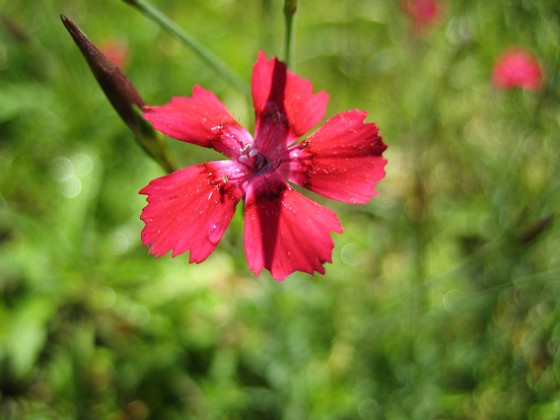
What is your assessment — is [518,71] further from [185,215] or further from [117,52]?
[185,215]

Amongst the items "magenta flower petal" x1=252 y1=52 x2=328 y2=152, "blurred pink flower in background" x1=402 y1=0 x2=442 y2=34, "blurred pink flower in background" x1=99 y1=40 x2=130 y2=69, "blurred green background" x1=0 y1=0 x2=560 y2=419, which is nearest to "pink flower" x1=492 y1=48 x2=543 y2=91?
"blurred green background" x1=0 y1=0 x2=560 y2=419

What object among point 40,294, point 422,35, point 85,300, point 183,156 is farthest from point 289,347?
point 422,35

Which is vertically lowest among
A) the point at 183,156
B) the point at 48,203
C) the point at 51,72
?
the point at 48,203

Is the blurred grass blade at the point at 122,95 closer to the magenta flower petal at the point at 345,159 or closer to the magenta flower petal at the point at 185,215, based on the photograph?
the magenta flower petal at the point at 185,215

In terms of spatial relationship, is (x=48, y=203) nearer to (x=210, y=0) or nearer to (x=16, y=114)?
(x=16, y=114)

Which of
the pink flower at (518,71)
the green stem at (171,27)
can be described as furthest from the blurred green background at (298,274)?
the green stem at (171,27)
